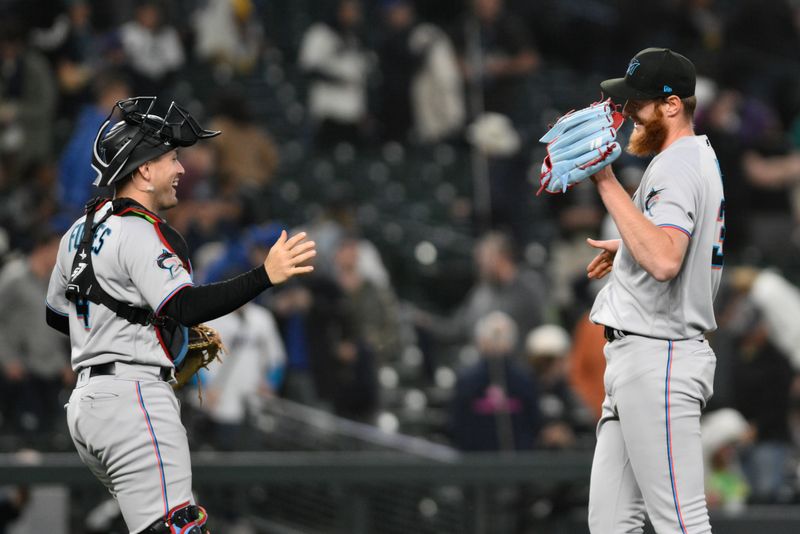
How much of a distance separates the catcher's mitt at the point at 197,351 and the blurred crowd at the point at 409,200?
3.29 meters

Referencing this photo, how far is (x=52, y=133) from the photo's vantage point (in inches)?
472

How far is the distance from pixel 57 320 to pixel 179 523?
99 centimetres

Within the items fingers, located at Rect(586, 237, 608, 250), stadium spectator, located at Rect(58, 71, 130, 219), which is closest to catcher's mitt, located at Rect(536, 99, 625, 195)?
fingers, located at Rect(586, 237, 608, 250)

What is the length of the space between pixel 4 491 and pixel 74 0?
23.4 feet

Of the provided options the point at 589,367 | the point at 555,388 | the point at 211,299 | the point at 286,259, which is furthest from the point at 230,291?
the point at 555,388

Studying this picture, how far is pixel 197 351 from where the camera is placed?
505 cm

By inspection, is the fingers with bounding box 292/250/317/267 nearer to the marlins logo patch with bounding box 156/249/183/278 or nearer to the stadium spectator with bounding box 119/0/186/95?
the marlins logo patch with bounding box 156/249/183/278

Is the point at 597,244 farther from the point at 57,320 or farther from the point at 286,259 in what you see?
the point at 57,320

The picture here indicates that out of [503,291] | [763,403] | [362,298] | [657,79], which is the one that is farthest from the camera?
[503,291]

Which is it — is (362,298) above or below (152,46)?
below

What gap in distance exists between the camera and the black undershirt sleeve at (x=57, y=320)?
16.6ft

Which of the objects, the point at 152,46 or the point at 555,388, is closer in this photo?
the point at 555,388

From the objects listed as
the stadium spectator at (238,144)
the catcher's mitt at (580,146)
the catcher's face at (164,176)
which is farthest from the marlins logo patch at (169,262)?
the stadium spectator at (238,144)

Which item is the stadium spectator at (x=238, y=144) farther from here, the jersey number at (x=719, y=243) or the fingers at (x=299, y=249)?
the jersey number at (x=719, y=243)
